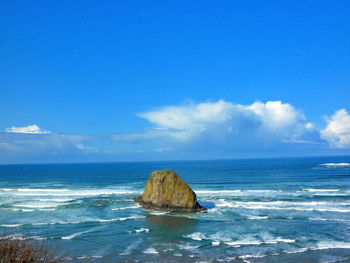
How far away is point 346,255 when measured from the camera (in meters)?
20.5

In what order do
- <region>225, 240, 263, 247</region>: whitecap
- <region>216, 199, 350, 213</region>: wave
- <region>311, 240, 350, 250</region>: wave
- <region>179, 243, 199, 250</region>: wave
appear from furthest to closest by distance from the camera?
<region>216, 199, 350, 213</region>: wave, <region>225, 240, 263, 247</region>: whitecap, <region>311, 240, 350, 250</region>: wave, <region>179, 243, 199, 250</region>: wave

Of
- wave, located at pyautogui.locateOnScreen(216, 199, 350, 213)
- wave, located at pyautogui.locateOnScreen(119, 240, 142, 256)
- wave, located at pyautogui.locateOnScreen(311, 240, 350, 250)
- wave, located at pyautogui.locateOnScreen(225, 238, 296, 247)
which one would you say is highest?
wave, located at pyautogui.locateOnScreen(216, 199, 350, 213)

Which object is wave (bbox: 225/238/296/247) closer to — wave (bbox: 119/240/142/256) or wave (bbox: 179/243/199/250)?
wave (bbox: 179/243/199/250)

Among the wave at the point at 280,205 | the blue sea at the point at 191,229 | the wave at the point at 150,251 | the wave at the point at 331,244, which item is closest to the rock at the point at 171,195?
the blue sea at the point at 191,229

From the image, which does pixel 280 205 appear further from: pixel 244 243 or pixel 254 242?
pixel 244 243

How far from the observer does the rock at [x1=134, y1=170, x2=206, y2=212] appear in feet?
117

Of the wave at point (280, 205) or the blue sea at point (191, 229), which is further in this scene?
the wave at point (280, 205)

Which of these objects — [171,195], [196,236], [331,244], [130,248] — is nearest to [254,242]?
[196,236]

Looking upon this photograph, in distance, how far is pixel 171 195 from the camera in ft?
119

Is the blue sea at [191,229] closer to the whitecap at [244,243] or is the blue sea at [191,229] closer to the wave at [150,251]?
the whitecap at [244,243]

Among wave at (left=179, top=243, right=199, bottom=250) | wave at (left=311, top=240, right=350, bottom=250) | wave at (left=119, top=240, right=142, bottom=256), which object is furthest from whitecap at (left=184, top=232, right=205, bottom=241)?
wave at (left=311, top=240, right=350, bottom=250)

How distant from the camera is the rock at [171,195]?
35.6 metres

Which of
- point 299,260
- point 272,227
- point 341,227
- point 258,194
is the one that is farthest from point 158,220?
point 258,194

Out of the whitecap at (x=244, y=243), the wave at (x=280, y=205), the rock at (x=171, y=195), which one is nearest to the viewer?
the whitecap at (x=244, y=243)
